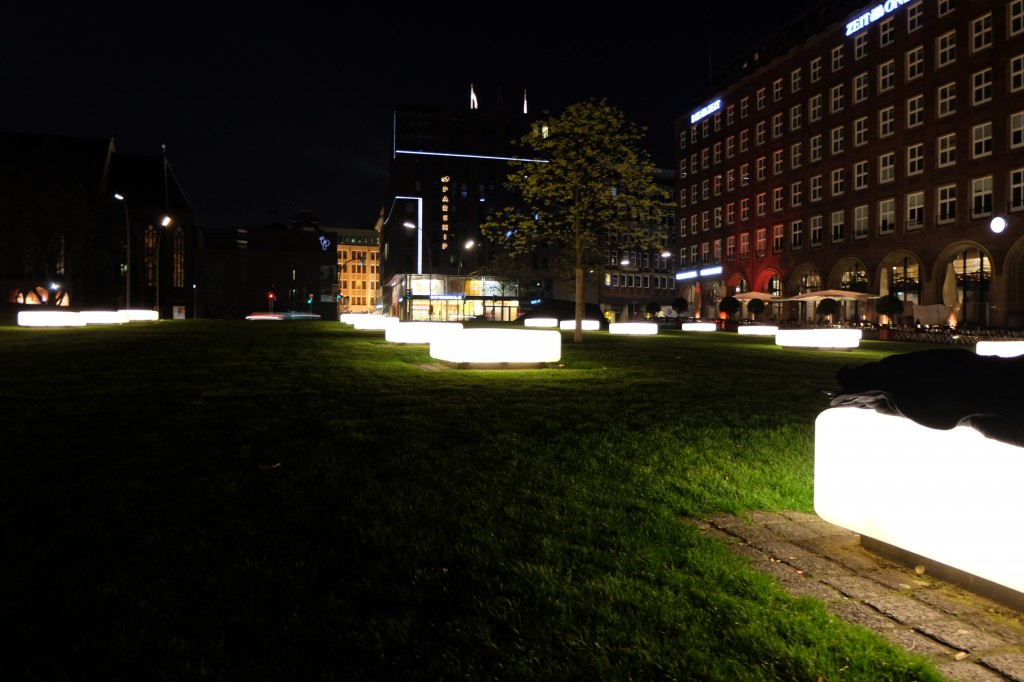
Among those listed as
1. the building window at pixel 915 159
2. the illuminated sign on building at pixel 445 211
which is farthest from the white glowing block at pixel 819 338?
the illuminated sign on building at pixel 445 211

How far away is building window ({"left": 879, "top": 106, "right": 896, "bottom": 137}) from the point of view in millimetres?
48562

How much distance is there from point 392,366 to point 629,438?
8232 mm

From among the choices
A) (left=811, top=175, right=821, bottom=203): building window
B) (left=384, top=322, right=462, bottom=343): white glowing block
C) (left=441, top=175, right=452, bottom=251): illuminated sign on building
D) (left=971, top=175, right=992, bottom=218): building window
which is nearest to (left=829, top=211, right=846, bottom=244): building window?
(left=811, top=175, right=821, bottom=203): building window

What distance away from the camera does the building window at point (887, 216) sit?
48750mm

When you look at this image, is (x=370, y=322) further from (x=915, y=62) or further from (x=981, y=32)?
(x=915, y=62)

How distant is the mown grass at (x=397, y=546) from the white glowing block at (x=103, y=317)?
3059cm

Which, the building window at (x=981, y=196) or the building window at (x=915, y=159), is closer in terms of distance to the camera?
the building window at (x=981, y=196)

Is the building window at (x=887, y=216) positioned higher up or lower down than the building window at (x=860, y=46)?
lower down

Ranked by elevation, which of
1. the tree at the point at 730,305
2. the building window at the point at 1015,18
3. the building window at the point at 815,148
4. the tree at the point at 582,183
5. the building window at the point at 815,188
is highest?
the building window at the point at 1015,18

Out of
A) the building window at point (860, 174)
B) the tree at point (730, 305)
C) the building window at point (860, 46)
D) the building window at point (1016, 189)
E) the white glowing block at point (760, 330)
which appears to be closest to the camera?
the white glowing block at point (760, 330)

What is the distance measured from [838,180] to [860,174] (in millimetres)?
2380

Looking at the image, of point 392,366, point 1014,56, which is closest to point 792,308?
point 1014,56

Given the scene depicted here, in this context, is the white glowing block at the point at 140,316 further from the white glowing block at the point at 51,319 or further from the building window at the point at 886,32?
the building window at the point at 886,32

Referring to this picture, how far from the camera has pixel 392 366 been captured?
1410 cm
